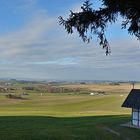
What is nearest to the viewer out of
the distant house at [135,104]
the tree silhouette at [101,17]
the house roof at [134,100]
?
the tree silhouette at [101,17]

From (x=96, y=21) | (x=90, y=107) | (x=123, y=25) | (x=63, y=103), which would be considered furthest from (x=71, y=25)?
(x=63, y=103)

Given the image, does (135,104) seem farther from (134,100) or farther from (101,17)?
(101,17)

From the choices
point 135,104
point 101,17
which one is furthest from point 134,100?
point 101,17

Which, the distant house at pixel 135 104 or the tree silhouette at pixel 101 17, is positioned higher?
the tree silhouette at pixel 101 17

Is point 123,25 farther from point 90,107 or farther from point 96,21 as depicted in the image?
point 90,107

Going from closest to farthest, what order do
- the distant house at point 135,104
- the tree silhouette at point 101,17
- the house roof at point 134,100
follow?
1. the tree silhouette at point 101,17
2. the distant house at point 135,104
3. the house roof at point 134,100

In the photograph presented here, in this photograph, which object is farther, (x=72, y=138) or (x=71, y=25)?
(x=72, y=138)

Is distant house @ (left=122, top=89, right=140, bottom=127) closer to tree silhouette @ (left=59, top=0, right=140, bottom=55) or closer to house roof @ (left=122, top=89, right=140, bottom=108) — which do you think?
house roof @ (left=122, top=89, right=140, bottom=108)

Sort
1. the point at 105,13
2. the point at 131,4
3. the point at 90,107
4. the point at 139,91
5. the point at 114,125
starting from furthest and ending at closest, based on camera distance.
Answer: the point at 90,107
the point at 139,91
the point at 114,125
the point at 105,13
the point at 131,4

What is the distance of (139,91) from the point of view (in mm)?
45031

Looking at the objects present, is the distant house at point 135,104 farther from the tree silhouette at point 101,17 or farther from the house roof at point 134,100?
the tree silhouette at point 101,17

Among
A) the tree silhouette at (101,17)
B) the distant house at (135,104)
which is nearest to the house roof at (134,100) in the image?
the distant house at (135,104)

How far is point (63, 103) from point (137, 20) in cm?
9000

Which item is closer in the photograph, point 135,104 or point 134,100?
point 135,104
